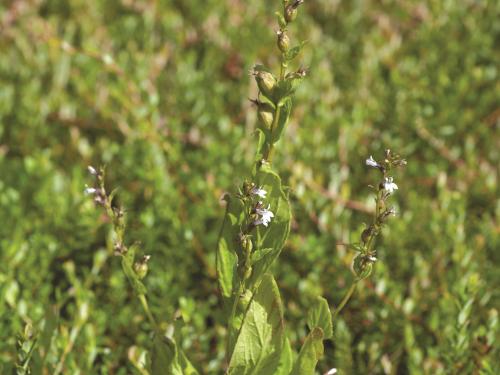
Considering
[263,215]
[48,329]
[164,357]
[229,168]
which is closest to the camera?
[263,215]

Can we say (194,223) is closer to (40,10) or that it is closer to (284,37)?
(284,37)

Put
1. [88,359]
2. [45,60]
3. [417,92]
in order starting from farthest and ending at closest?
[45,60], [417,92], [88,359]

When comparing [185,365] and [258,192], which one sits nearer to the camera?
[258,192]

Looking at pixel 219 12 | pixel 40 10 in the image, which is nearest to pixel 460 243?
pixel 219 12

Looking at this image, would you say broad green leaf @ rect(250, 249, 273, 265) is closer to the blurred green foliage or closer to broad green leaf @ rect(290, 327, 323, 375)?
broad green leaf @ rect(290, 327, 323, 375)

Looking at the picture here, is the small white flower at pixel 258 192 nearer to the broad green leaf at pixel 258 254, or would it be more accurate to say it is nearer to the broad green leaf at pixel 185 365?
the broad green leaf at pixel 258 254

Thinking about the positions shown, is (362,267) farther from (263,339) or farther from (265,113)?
(265,113)

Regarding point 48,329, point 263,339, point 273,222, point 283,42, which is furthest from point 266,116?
point 48,329

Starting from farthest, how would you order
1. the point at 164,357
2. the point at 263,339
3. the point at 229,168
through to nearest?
the point at 229,168, the point at 164,357, the point at 263,339
